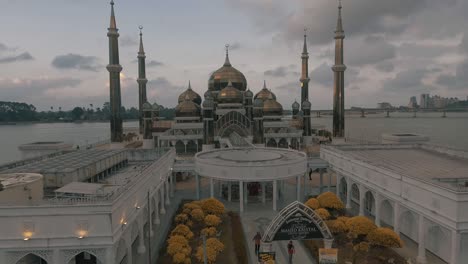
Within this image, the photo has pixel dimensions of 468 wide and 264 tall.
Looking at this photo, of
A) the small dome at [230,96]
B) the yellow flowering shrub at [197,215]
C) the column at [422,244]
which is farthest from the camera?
the small dome at [230,96]

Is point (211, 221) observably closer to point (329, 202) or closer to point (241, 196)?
point (241, 196)

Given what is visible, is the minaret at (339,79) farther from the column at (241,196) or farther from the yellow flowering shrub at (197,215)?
the yellow flowering shrub at (197,215)

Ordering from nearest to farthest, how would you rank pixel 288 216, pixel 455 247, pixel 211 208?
pixel 455 247 → pixel 288 216 → pixel 211 208

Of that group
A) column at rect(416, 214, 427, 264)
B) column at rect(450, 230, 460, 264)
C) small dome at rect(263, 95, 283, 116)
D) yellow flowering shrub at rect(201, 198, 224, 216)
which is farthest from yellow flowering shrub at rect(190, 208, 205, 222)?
small dome at rect(263, 95, 283, 116)

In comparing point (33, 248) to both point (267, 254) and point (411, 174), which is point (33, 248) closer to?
point (267, 254)

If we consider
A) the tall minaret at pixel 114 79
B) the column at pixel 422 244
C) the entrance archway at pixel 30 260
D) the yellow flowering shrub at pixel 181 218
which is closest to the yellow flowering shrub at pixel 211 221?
the yellow flowering shrub at pixel 181 218

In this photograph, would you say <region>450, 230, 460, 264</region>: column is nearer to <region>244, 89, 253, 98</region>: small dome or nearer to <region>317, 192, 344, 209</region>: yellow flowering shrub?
<region>317, 192, 344, 209</region>: yellow flowering shrub

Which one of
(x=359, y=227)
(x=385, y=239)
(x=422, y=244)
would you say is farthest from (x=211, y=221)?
(x=422, y=244)
